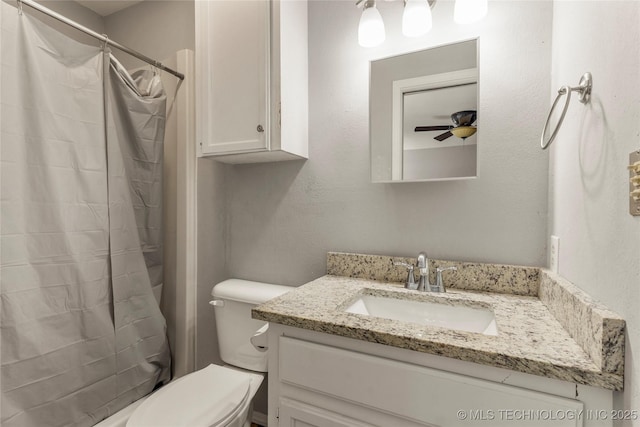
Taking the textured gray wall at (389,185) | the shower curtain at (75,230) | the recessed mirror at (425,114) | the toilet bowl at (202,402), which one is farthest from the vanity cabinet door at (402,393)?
the shower curtain at (75,230)

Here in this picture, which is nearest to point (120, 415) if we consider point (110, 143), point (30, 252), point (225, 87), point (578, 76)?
point (30, 252)

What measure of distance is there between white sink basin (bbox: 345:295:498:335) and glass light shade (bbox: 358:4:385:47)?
3.36 ft

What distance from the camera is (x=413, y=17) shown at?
3.73 ft

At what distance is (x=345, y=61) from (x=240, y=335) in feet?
4.48

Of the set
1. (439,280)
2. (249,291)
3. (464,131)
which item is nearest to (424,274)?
(439,280)

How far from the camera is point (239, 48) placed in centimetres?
129

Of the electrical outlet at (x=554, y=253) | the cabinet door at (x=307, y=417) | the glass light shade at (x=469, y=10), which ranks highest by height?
the glass light shade at (x=469, y=10)

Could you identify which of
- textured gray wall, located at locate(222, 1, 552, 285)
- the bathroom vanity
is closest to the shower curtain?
textured gray wall, located at locate(222, 1, 552, 285)

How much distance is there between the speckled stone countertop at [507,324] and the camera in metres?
0.57

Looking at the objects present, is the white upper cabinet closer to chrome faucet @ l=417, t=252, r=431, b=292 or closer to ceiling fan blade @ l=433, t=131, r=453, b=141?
ceiling fan blade @ l=433, t=131, r=453, b=141

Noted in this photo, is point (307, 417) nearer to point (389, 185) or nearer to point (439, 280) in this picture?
point (439, 280)

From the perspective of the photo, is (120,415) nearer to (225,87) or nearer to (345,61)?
(225,87)

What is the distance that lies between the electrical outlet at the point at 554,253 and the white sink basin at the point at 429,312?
26cm

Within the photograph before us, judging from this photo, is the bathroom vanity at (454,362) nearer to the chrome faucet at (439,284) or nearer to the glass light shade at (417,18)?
the chrome faucet at (439,284)
